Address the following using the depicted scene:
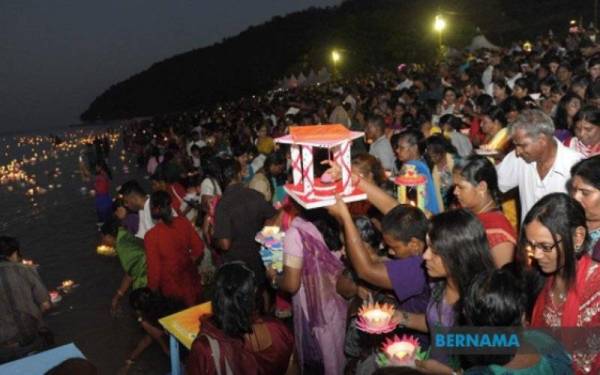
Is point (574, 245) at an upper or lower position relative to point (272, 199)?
upper

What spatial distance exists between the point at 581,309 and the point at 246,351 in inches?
63.9

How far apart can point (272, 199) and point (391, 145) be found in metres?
1.87

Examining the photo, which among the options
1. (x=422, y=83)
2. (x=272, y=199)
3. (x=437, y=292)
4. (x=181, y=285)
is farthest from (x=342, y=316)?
(x=422, y=83)

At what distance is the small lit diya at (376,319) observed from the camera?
2.68 meters

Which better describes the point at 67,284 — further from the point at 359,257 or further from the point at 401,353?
the point at 401,353

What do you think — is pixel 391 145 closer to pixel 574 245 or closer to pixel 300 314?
pixel 300 314

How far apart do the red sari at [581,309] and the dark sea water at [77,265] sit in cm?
409

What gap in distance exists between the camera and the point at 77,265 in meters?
9.48

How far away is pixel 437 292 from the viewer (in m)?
2.79

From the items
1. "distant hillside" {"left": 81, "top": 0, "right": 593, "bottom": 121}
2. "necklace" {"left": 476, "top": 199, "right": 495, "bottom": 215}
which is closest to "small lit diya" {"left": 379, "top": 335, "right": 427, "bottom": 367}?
"necklace" {"left": 476, "top": 199, "right": 495, "bottom": 215}

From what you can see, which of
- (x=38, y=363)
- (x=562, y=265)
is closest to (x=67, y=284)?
(x=38, y=363)

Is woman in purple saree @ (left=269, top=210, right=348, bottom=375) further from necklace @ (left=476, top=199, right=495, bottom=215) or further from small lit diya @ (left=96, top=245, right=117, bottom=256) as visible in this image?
small lit diya @ (left=96, top=245, right=117, bottom=256)

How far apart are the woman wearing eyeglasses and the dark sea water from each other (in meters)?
4.10

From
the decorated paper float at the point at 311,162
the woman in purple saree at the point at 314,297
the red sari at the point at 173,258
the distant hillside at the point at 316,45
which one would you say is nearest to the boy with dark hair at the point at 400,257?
the decorated paper float at the point at 311,162
